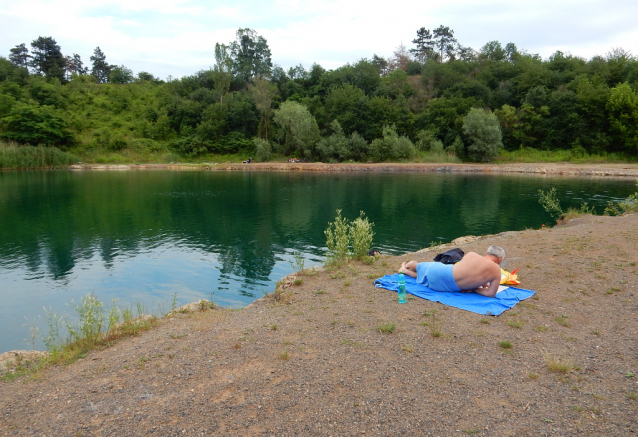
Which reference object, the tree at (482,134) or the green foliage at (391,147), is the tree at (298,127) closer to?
the green foliage at (391,147)

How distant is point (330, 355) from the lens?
5.13 meters

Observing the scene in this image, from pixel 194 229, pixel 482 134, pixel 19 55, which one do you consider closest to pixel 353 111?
pixel 482 134

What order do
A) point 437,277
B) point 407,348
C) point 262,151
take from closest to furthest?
point 407,348 → point 437,277 → point 262,151

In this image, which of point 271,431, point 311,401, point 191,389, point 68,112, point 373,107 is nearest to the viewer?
point 271,431

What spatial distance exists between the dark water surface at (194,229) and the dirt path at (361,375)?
13.5 feet

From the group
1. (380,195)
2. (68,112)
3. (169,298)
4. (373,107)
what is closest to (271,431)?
(169,298)

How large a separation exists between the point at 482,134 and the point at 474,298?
164 ft

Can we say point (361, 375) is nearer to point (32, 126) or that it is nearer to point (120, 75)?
point (32, 126)

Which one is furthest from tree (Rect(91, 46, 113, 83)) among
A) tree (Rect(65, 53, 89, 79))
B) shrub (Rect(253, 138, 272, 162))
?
shrub (Rect(253, 138, 272, 162))

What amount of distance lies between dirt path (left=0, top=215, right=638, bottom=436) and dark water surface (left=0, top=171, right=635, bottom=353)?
4117mm

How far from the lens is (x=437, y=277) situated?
7.61m

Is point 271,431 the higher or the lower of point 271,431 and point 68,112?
Answer: the lower

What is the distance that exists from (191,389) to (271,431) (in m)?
1.24

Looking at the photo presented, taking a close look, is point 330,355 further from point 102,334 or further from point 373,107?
point 373,107
